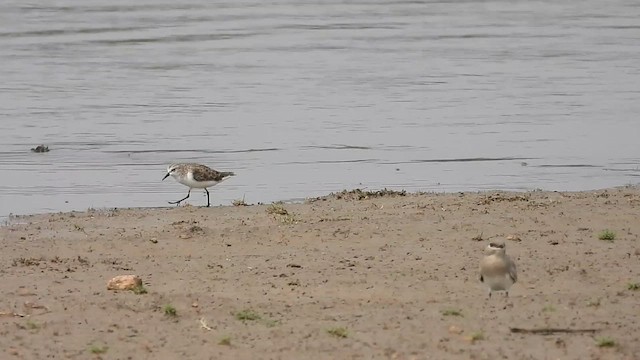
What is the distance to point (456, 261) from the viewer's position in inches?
431

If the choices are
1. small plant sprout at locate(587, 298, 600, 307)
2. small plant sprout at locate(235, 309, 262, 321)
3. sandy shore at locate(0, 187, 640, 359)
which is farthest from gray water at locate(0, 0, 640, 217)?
small plant sprout at locate(587, 298, 600, 307)

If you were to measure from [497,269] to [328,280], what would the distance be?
1.58 meters

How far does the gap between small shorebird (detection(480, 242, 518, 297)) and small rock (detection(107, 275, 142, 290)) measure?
254 centimetres

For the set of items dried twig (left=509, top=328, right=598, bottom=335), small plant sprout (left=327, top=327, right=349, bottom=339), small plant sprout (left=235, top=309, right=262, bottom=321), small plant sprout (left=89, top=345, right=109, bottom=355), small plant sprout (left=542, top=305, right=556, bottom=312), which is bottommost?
small plant sprout (left=89, top=345, right=109, bottom=355)

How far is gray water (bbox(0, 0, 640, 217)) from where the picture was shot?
54.7ft

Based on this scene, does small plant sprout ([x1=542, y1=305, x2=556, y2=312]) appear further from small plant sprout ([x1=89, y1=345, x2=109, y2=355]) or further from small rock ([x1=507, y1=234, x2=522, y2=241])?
small plant sprout ([x1=89, y1=345, x2=109, y2=355])

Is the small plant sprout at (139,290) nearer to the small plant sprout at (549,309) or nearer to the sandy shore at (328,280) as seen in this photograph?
the sandy shore at (328,280)

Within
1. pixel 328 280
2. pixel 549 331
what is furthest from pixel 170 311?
pixel 549 331

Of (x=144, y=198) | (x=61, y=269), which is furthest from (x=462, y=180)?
(x=61, y=269)

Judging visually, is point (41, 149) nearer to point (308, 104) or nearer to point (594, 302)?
point (308, 104)

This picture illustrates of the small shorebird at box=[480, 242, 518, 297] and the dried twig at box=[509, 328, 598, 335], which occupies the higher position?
the small shorebird at box=[480, 242, 518, 297]

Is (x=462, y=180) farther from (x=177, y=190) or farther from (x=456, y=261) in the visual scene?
(x=456, y=261)

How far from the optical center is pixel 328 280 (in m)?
10.4

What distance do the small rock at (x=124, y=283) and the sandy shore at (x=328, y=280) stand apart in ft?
0.45
